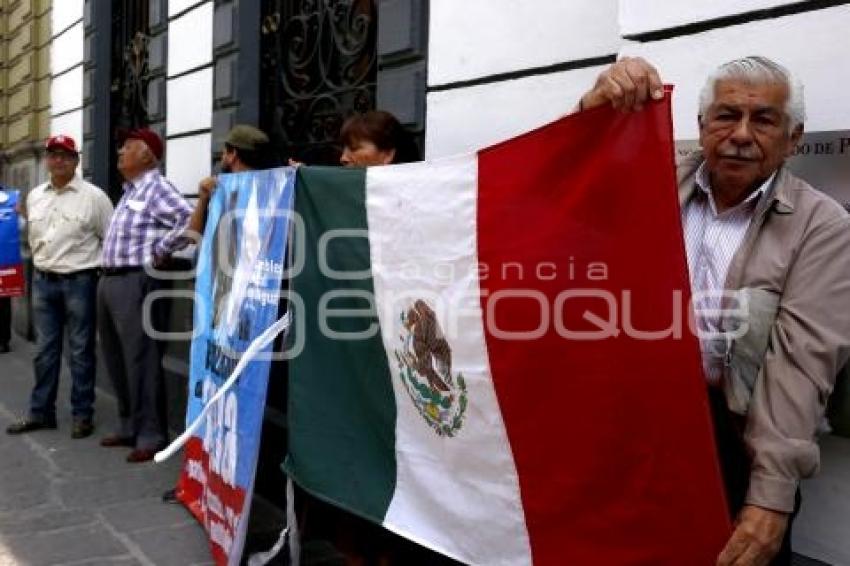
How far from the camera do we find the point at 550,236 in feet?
7.07

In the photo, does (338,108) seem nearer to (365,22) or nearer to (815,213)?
(365,22)

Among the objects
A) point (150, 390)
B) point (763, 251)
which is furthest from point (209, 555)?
point (763, 251)

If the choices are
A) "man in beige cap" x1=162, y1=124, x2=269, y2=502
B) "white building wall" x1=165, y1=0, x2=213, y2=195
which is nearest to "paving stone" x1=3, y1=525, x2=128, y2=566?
"man in beige cap" x1=162, y1=124, x2=269, y2=502

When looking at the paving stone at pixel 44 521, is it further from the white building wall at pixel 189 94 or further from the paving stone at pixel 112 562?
the white building wall at pixel 189 94

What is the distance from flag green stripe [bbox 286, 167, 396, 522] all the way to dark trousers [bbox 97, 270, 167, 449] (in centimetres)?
242

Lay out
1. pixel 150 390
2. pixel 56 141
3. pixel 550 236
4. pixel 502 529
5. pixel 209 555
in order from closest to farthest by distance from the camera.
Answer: pixel 550 236 → pixel 502 529 → pixel 209 555 → pixel 150 390 → pixel 56 141

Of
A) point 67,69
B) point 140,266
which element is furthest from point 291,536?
point 67,69

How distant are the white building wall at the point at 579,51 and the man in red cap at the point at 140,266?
1859 millimetres

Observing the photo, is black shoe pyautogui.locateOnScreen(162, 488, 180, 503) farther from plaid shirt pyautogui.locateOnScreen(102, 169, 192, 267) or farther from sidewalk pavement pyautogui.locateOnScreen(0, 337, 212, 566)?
plaid shirt pyautogui.locateOnScreen(102, 169, 192, 267)

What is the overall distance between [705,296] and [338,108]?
3.51 m

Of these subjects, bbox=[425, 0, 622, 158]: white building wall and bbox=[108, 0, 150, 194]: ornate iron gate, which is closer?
bbox=[425, 0, 622, 158]: white building wall

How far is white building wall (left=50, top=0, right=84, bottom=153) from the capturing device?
30.4ft

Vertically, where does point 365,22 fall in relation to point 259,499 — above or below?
above

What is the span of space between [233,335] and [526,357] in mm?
1573
